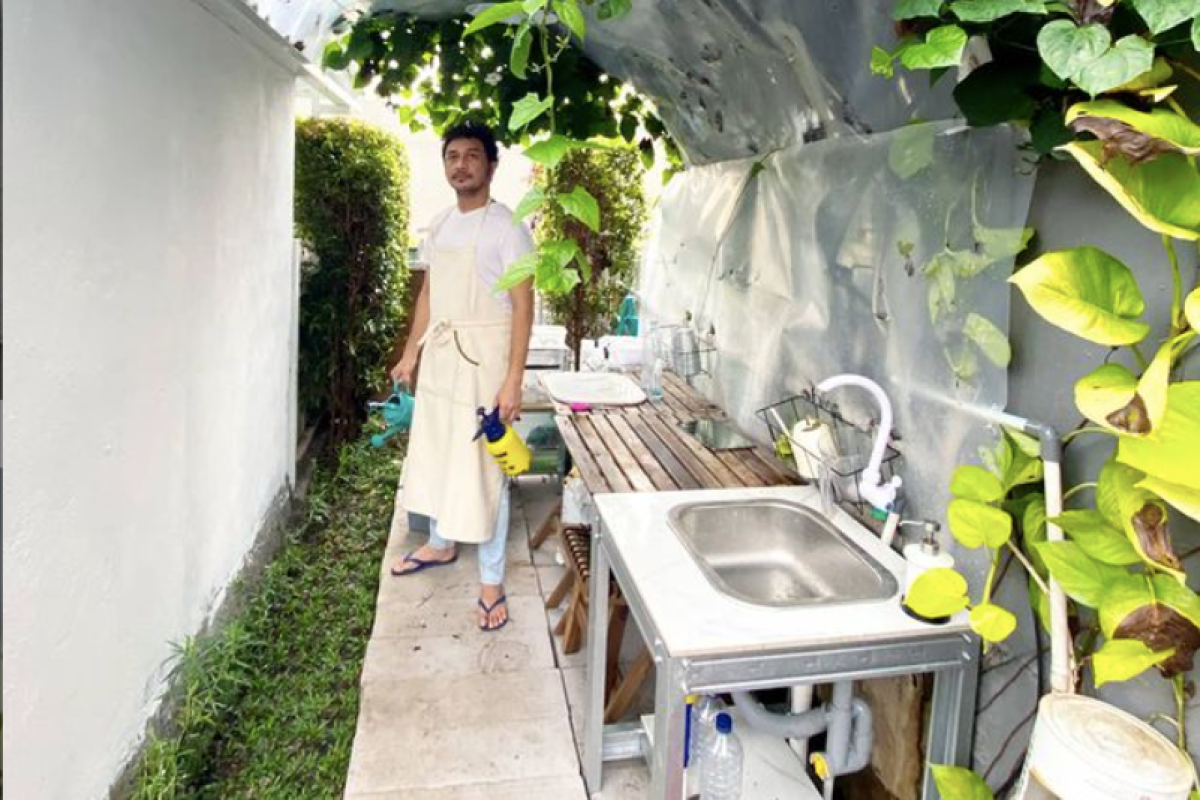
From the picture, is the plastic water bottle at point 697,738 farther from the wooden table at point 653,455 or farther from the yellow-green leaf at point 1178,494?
the yellow-green leaf at point 1178,494

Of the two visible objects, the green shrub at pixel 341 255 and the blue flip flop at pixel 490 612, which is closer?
the blue flip flop at pixel 490 612

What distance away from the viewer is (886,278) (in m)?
2.00

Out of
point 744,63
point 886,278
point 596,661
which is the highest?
point 744,63

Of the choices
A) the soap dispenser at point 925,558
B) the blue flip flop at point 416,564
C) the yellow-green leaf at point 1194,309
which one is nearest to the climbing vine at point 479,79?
the blue flip flop at point 416,564

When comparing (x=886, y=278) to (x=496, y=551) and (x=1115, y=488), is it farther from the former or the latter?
(x=496, y=551)

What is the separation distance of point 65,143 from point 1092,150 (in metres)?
1.92

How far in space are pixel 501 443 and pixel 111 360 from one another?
4.51 feet

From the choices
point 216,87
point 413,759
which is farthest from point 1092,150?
point 216,87

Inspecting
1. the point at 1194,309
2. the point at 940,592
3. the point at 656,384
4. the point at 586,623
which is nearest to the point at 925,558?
the point at 940,592

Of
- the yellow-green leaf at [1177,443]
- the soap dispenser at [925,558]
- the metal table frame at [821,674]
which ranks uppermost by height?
the yellow-green leaf at [1177,443]

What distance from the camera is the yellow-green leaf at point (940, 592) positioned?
4.79 feet

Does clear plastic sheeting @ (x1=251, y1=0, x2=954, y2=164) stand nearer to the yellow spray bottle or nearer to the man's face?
the man's face

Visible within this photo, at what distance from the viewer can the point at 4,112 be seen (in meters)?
1.45

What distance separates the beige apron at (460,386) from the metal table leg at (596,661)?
1.02m
